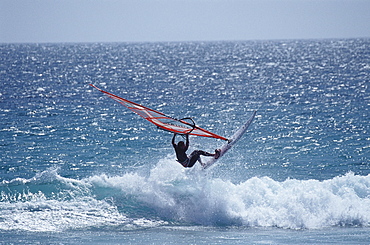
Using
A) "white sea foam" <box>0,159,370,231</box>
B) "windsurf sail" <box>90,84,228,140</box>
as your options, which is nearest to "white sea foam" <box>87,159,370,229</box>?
"white sea foam" <box>0,159,370,231</box>

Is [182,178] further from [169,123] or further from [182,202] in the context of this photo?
[169,123]

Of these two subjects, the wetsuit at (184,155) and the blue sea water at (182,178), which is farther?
the wetsuit at (184,155)

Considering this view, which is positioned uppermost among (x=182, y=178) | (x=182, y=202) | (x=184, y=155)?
(x=184, y=155)

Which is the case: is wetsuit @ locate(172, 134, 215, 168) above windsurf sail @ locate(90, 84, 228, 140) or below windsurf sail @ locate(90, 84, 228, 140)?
below

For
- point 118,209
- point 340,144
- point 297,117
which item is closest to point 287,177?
point 340,144

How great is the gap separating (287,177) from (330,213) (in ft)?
11.6

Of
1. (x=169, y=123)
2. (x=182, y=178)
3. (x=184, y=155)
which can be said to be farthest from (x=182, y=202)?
(x=169, y=123)

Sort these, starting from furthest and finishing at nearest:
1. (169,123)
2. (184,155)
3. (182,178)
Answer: (182,178) → (169,123) → (184,155)

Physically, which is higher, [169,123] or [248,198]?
[169,123]

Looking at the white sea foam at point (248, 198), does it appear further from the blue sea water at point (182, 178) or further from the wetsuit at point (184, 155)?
the wetsuit at point (184, 155)

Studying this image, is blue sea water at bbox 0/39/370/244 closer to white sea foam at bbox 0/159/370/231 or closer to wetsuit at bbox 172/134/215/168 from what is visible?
white sea foam at bbox 0/159/370/231

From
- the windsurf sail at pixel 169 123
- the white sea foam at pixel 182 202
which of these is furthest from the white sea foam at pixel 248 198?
the windsurf sail at pixel 169 123

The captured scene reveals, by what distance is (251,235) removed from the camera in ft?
42.5

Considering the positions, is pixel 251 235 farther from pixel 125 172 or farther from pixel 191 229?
pixel 125 172
